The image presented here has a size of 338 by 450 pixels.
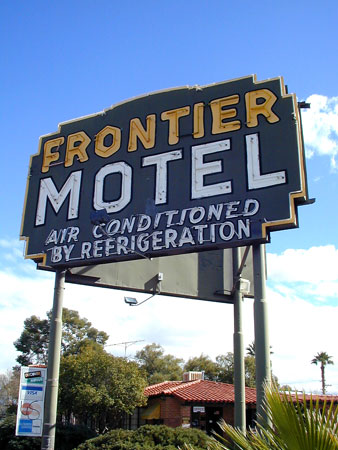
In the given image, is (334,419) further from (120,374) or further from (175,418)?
(120,374)

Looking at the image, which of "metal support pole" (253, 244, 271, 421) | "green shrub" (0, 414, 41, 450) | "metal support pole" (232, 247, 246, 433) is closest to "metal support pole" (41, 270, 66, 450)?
"metal support pole" (232, 247, 246, 433)

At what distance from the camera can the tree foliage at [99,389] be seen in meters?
27.7

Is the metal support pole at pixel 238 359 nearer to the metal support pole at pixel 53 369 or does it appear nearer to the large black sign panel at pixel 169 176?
the large black sign panel at pixel 169 176

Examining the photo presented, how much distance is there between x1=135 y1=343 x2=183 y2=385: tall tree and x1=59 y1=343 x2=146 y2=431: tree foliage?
3439 centimetres

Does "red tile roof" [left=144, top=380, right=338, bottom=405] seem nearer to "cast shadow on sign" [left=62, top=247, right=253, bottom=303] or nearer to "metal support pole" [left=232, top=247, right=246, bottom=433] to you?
"cast shadow on sign" [left=62, top=247, right=253, bottom=303]

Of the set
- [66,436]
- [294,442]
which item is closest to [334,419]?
[294,442]

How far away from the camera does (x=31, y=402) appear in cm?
1171

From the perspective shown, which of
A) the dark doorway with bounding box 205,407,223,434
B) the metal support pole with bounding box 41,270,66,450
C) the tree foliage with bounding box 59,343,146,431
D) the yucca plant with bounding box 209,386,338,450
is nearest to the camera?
the yucca plant with bounding box 209,386,338,450

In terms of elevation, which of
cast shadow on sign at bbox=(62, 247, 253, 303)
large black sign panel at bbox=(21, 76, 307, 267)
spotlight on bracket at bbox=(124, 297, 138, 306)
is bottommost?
spotlight on bracket at bbox=(124, 297, 138, 306)

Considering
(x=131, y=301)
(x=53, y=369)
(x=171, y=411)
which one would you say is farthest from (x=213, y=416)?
(x=53, y=369)

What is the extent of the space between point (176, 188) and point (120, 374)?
20021mm

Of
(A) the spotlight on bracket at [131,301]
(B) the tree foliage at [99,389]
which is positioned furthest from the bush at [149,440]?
(B) the tree foliage at [99,389]

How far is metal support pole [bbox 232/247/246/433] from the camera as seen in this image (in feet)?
41.2

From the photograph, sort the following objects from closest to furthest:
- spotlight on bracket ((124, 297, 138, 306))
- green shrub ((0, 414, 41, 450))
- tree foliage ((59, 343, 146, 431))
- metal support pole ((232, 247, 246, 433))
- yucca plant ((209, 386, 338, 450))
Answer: yucca plant ((209, 386, 338, 450)), metal support pole ((232, 247, 246, 433)), spotlight on bracket ((124, 297, 138, 306)), green shrub ((0, 414, 41, 450)), tree foliage ((59, 343, 146, 431))
